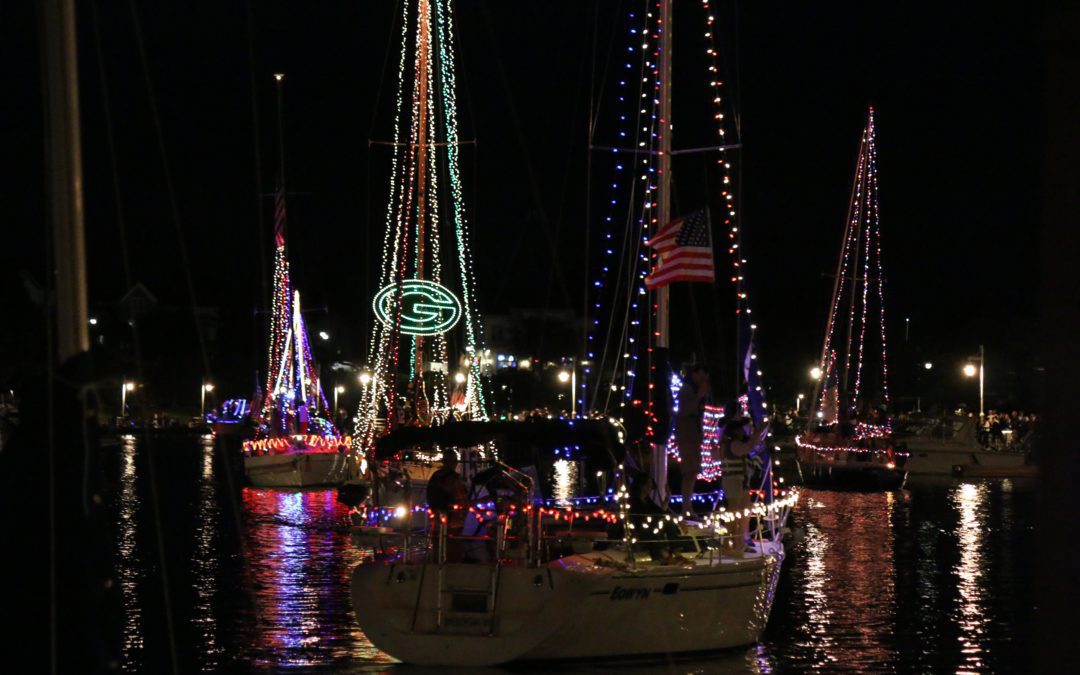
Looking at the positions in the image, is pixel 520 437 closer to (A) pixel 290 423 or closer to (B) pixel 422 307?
(B) pixel 422 307

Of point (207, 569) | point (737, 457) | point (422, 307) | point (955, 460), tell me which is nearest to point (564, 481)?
point (422, 307)

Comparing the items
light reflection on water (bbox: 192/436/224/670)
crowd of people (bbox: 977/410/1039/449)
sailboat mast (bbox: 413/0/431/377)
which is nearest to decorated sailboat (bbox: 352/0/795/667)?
light reflection on water (bbox: 192/436/224/670)

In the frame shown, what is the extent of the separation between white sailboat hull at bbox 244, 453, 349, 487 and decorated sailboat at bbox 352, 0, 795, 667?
25.0 metres

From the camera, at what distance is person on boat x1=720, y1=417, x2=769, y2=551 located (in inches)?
648

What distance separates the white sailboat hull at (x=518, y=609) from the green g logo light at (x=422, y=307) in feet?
66.9

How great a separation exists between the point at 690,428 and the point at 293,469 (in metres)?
25.4

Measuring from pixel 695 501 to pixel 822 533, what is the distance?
10.1 meters

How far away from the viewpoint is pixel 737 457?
1672 cm

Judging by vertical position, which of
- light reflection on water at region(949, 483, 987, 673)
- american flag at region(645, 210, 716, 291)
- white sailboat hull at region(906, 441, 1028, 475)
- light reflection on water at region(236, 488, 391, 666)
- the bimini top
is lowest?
light reflection on water at region(949, 483, 987, 673)

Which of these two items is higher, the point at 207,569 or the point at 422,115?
the point at 422,115

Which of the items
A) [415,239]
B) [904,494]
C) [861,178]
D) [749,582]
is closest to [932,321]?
[861,178]

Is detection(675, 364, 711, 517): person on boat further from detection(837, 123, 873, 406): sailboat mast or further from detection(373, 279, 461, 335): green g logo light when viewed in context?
detection(837, 123, 873, 406): sailboat mast

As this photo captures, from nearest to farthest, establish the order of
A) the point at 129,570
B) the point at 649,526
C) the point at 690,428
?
1. the point at 649,526
2. the point at 690,428
3. the point at 129,570

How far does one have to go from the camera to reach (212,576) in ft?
68.0
